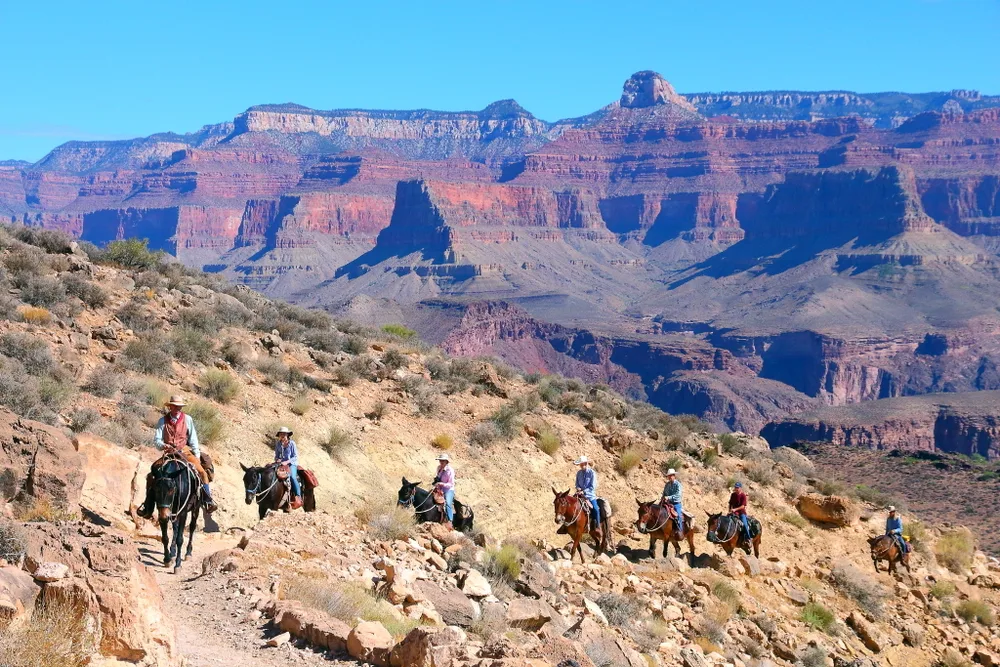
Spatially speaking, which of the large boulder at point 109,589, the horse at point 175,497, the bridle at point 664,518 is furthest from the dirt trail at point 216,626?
the bridle at point 664,518

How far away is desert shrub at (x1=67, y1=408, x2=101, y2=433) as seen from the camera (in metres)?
17.1

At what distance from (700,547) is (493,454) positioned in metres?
4.85

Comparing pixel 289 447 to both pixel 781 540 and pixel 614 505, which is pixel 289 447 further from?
pixel 781 540

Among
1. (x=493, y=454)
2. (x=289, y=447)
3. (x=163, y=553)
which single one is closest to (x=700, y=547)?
(x=493, y=454)

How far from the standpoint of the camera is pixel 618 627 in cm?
1485

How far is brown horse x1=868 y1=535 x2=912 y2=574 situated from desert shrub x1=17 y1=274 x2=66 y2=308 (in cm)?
1809

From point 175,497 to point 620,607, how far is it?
6.51 meters

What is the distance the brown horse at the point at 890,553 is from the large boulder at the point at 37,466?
16859 millimetres

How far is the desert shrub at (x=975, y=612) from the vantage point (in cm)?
2186

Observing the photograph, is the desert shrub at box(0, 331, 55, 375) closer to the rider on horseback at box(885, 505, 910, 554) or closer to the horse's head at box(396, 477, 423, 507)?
the horse's head at box(396, 477, 423, 507)

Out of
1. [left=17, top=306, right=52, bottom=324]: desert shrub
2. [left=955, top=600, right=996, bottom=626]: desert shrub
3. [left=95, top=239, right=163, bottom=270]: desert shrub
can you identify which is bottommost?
[left=955, top=600, right=996, bottom=626]: desert shrub

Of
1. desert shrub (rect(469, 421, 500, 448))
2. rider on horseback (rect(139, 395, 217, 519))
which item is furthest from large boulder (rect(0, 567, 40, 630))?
desert shrub (rect(469, 421, 500, 448))

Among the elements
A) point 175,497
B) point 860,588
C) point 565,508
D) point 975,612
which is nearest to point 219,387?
point 565,508

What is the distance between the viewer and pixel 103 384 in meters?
19.4
